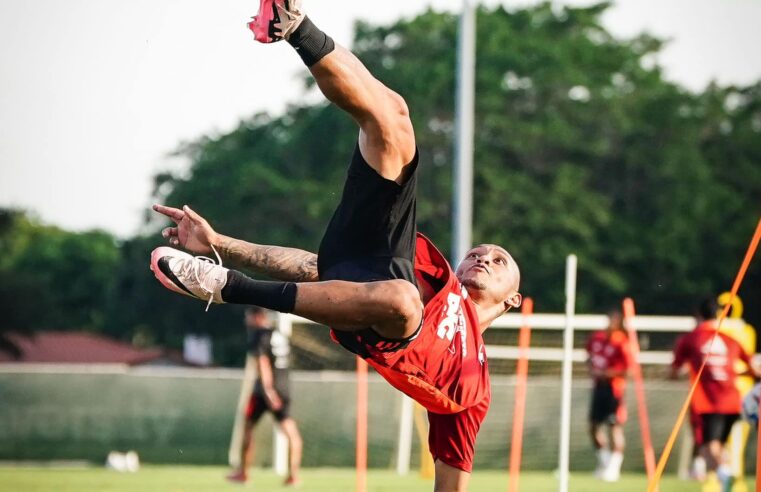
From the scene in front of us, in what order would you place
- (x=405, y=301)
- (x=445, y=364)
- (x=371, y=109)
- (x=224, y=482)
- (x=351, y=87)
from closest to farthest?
(x=351, y=87) < (x=371, y=109) < (x=405, y=301) < (x=445, y=364) < (x=224, y=482)

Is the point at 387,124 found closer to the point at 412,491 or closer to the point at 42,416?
the point at 412,491

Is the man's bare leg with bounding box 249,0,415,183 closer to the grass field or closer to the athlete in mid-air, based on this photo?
the athlete in mid-air

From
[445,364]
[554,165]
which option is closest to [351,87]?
[445,364]

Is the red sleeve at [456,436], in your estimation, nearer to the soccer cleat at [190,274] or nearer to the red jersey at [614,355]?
the soccer cleat at [190,274]

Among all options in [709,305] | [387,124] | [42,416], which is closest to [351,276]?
[387,124]

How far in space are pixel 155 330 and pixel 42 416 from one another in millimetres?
35641

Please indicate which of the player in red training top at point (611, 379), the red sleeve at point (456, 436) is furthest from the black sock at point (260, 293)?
the player in red training top at point (611, 379)

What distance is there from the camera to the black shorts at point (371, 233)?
281 inches

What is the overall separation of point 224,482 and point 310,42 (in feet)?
35.1

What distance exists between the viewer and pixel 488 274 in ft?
28.2

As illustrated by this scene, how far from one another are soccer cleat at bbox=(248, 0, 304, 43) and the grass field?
931cm

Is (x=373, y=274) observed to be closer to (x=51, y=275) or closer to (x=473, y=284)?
(x=473, y=284)

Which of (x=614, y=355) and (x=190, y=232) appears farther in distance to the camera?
(x=614, y=355)

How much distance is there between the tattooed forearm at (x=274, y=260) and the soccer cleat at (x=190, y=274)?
75 centimetres
